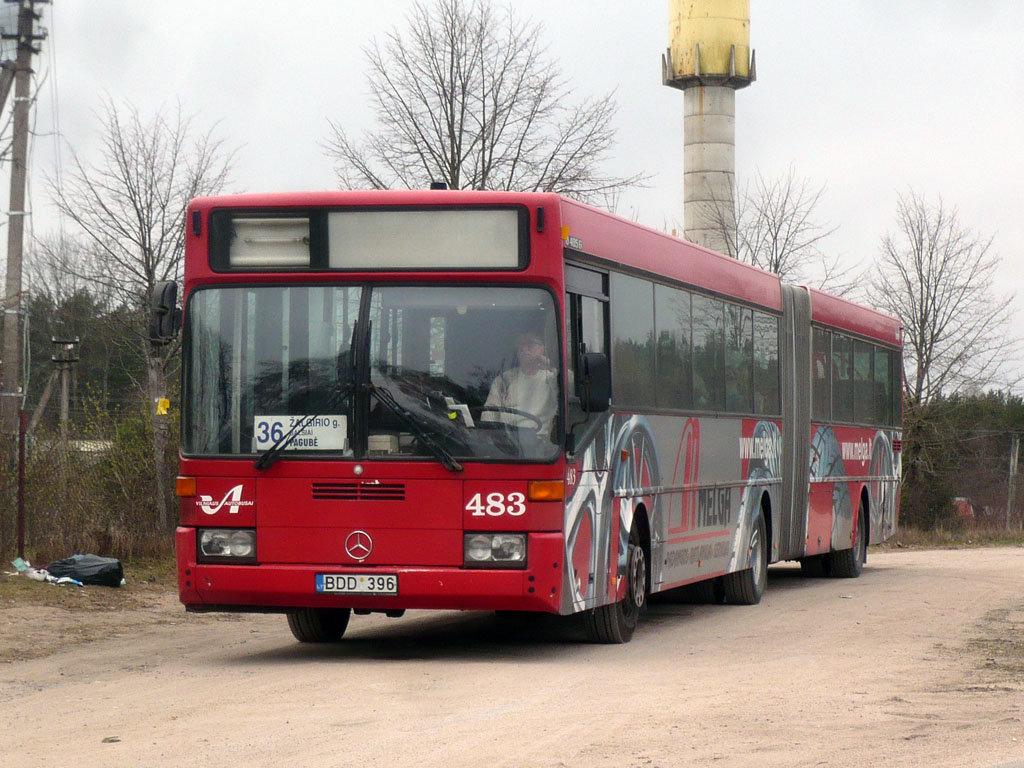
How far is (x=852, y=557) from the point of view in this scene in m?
22.1

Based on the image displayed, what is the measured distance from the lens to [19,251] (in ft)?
73.6

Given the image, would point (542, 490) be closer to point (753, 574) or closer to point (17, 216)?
point (753, 574)

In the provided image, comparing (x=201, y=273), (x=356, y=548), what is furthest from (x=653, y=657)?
(x=201, y=273)

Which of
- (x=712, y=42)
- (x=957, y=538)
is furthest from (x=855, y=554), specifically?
(x=712, y=42)

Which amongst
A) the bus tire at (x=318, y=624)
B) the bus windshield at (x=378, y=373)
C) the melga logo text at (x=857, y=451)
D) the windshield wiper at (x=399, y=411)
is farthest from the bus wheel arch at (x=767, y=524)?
the windshield wiper at (x=399, y=411)

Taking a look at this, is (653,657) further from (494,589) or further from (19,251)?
(19,251)

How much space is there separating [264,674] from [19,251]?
1315 cm

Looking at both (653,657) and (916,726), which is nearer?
(916,726)

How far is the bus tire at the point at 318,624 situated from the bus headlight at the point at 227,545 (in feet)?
4.97

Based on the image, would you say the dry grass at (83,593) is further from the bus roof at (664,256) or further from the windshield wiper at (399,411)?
the bus roof at (664,256)

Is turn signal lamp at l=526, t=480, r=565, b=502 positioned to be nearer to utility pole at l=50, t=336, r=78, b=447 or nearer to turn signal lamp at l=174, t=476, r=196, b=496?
turn signal lamp at l=174, t=476, r=196, b=496

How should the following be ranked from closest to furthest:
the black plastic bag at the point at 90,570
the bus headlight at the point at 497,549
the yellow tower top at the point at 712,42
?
the bus headlight at the point at 497,549 < the black plastic bag at the point at 90,570 < the yellow tower top at the point at 712,42

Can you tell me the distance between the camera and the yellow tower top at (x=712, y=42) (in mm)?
49000

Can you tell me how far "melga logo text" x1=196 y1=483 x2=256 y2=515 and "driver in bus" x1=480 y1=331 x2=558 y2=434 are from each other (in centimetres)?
175
